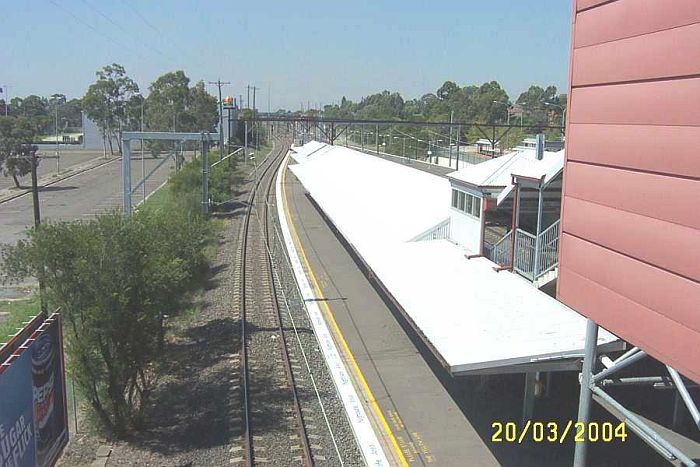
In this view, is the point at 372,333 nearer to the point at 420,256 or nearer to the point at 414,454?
the point at 420,256

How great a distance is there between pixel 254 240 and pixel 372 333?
14.0 metres

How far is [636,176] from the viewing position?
4918 mm

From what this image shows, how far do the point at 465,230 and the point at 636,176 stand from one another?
408 inches

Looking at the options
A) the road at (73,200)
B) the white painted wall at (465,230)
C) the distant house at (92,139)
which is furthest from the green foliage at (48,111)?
the white painted wall at (465,230)

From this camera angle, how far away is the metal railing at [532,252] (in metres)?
11.3

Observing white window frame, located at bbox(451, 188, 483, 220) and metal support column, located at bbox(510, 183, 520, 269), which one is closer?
metal support column, located at bbox(510, 183, 520, 269)

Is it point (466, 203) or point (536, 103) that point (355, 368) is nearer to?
point (466, 203)

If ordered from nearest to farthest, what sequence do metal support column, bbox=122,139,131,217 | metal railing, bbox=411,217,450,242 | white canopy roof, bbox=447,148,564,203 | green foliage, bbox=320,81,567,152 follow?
white canopy roof, bbox=447,148,564,203 → metal railing, bbox=411,217,450,242 → metal support column, bbox=122,139,131,217 → green foliage, bbox=320,81,567,152

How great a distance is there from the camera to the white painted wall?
47.5ft

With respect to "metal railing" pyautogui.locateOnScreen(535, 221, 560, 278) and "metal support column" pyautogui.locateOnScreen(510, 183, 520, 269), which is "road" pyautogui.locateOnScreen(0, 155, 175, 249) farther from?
"metal railing" pyautogui.locateOnScreen(535, 221, 560, 278)

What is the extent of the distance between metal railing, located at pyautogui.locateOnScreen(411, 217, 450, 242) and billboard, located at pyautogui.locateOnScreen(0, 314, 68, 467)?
940 centimetres
